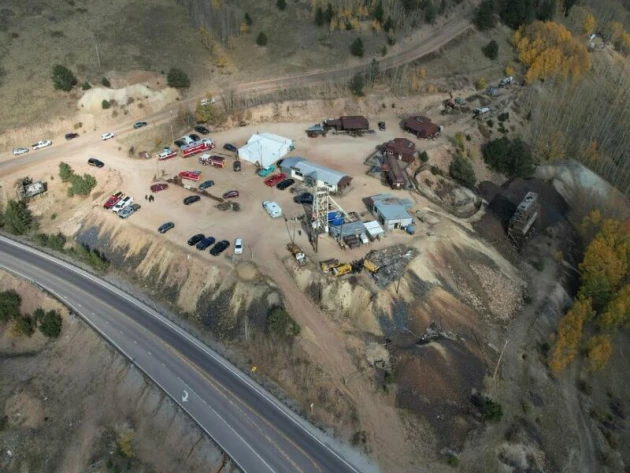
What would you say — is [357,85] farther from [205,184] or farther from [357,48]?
[205,184]

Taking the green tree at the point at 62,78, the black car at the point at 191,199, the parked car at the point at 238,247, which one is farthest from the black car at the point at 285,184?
the green tree at the point at 62,78

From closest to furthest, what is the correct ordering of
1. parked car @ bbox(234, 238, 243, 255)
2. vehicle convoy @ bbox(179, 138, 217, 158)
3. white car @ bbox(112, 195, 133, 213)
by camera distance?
parked car @ bbox(234, 238, 243, 255) → white car @ bbox(112, 195, 133, 213) → vehicle convoy @ bbox(179, 138, 217, 158)

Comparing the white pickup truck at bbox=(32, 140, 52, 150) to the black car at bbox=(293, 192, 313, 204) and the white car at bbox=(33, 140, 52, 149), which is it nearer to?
the white car at bbox=(33, 140, 52, 149)

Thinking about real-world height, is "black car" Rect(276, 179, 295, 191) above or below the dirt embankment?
above

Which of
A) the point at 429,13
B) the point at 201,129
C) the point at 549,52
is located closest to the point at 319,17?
the point at 429,13

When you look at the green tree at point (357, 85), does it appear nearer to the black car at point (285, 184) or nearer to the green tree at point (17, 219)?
the black car at point (285, 184)

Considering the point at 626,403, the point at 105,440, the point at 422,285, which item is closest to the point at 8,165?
the point at 105,440

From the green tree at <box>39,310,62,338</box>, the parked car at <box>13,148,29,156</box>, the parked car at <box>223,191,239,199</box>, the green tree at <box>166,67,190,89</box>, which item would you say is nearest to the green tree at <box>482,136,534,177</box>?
the parked car at <box>223,191,239,199</box>
